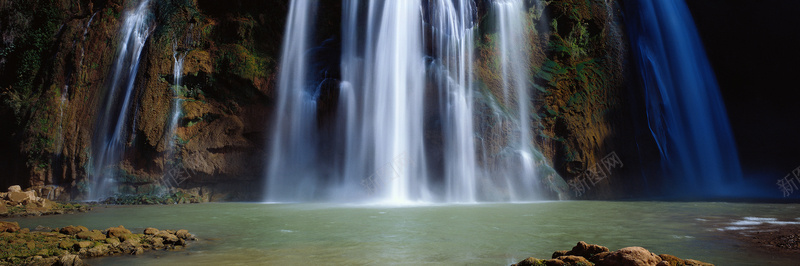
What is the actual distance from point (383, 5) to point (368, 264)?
13966 mm

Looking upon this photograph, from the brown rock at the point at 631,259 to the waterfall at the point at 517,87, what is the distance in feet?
38.2

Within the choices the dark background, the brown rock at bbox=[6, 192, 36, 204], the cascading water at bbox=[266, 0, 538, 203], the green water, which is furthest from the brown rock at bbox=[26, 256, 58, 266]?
the dark background

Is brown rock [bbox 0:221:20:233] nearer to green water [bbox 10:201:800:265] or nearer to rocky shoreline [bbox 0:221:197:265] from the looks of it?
rocky shoreline [bbox 0:221:197:265]

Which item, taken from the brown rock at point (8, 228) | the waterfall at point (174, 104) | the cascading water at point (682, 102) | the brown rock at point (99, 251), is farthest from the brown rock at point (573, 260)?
the cascading water at point (682, 102)

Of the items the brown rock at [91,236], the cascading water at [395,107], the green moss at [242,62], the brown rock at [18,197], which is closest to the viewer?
the brown rock at [91,236]

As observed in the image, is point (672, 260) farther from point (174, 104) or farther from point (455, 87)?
point (174, 104)

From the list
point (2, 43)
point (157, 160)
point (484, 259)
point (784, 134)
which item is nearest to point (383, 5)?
point (157, 160)

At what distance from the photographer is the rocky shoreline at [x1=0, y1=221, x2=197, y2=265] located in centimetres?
491

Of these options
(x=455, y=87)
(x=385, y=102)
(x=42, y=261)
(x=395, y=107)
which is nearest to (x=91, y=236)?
(x=42, y=261)

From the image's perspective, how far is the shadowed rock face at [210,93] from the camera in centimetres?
1681

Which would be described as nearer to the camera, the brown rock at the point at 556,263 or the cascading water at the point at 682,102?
the brown rock at the point at 556,263

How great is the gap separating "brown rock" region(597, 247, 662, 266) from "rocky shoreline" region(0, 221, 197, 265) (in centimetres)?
487

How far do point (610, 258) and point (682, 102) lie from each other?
19.1 metres

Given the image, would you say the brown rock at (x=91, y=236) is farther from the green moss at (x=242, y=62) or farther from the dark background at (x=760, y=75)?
the dark background at (x=760, y=75)
